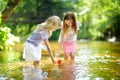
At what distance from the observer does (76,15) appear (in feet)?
108

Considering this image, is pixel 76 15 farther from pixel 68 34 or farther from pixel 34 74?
pixel 34 74

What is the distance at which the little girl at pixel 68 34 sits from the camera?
951 cm

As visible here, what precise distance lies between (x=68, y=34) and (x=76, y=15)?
23.2 m

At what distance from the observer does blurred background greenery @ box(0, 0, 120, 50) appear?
28.0 metres

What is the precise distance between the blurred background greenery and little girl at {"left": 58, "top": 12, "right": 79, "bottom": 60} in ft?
A: 44.2

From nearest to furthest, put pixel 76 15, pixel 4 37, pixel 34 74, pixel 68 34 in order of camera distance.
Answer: pixel 34 74
pixel 68 34
pixel 4 37
pixel 76 15

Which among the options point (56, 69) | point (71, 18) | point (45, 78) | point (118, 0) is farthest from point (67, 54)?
point (118, 0)

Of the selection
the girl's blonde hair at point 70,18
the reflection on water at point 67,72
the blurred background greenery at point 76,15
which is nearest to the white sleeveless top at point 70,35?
the girl's blonde hair at point 70,18

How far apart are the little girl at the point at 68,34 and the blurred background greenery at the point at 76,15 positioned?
13.5 m

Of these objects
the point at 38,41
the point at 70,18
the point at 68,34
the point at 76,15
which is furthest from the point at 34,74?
the point at 76,15

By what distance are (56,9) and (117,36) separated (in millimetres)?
10849

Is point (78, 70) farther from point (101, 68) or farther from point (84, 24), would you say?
point (84, 24)

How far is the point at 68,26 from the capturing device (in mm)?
9758

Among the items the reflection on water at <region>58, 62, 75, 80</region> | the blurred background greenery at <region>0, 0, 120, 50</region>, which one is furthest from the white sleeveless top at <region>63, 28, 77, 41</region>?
the blurred background greenery at <region>0, 0, 120, 50</region>
